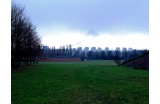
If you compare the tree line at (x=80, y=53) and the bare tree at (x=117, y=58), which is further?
the tree line at (x=80, y=53)

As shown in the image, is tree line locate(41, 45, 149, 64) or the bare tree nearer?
the bare tree

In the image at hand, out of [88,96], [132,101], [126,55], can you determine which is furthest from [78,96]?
[126,55]

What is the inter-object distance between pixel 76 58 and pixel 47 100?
81829 millimetres

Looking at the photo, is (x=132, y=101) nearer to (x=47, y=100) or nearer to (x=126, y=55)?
(x=47, y=100)

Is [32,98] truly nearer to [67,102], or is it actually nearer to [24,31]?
[67,102]

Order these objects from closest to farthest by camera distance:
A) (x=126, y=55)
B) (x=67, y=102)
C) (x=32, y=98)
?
(x=67, y=102) → (x=32, y=98) → (x=126, y=55)

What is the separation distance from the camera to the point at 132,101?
1057 cm

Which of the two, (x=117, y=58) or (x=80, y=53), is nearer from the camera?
(x=117, y=58)
